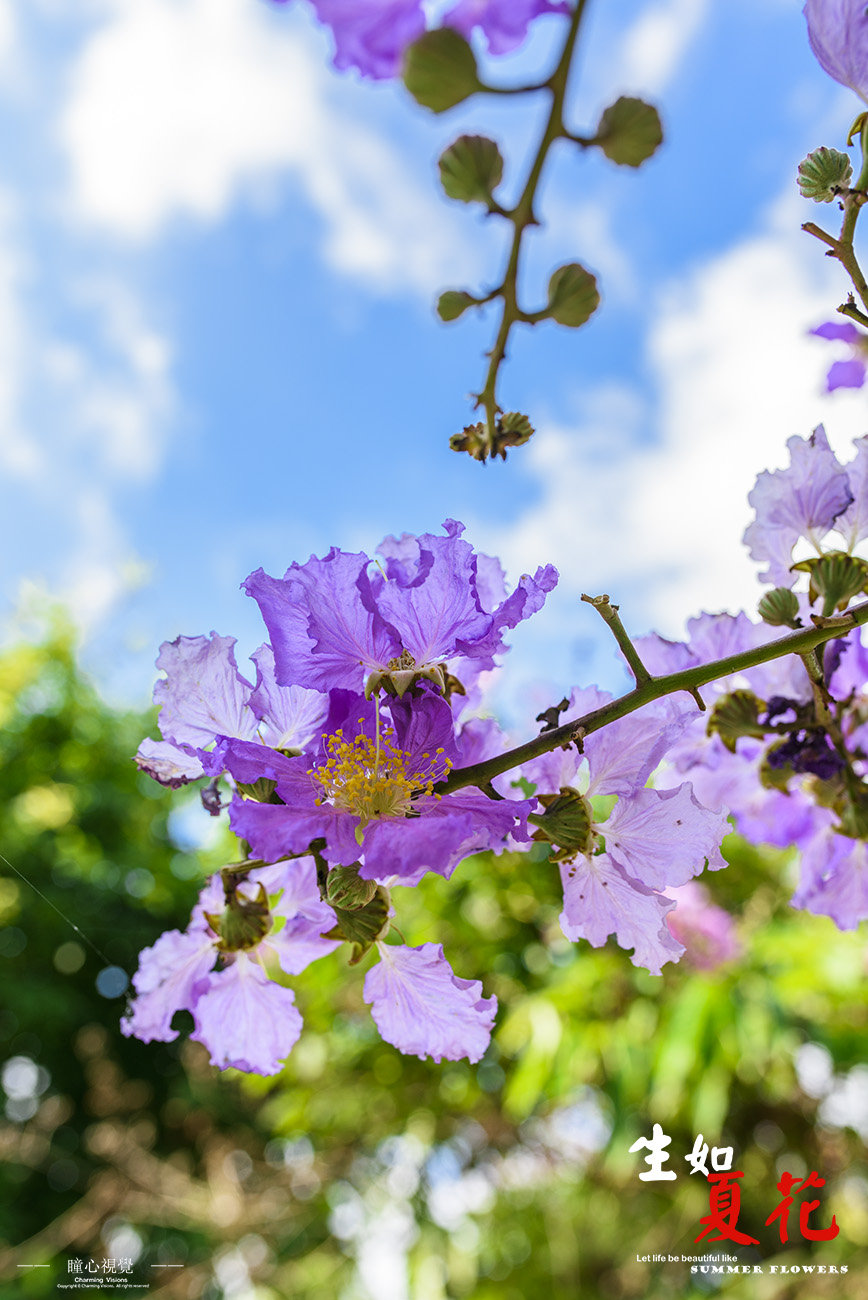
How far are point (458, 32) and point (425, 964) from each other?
317 millimetres

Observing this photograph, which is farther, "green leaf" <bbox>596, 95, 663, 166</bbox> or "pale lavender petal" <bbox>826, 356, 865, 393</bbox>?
"pale lavender petal" <bbox>826, 356, 865, 393</bbox>

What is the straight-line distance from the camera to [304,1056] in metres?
2.09

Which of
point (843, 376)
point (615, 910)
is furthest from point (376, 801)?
point (843, 376)

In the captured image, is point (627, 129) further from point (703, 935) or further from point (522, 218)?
point (703, 935)

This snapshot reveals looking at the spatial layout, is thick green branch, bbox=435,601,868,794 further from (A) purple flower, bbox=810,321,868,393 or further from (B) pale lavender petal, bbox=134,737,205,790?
(A) purple flower, bbox=810,321,868,393

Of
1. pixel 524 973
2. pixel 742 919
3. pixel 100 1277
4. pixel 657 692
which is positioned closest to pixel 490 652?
pixel 657 692

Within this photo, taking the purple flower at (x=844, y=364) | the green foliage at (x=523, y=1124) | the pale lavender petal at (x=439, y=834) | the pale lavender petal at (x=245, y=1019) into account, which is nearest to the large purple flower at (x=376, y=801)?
the pale lavender petal at (x=439, y=834)

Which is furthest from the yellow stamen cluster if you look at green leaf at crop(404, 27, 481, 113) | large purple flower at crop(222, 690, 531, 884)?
green leaf at crop(404, 27, 481, 113)

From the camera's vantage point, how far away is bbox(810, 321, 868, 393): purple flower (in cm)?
52

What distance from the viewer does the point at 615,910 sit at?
0.40 m

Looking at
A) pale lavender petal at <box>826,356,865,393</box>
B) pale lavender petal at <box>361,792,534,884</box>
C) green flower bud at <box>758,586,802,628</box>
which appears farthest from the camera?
pale lavender petal at <box>826,356,865,393</box>

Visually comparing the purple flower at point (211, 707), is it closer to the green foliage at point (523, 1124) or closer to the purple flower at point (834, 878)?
the purple flower at point (834, 878)

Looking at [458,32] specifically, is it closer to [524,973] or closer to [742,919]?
[524,973]

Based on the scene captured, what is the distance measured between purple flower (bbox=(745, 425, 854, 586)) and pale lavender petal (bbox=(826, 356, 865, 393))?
0.10 meters
